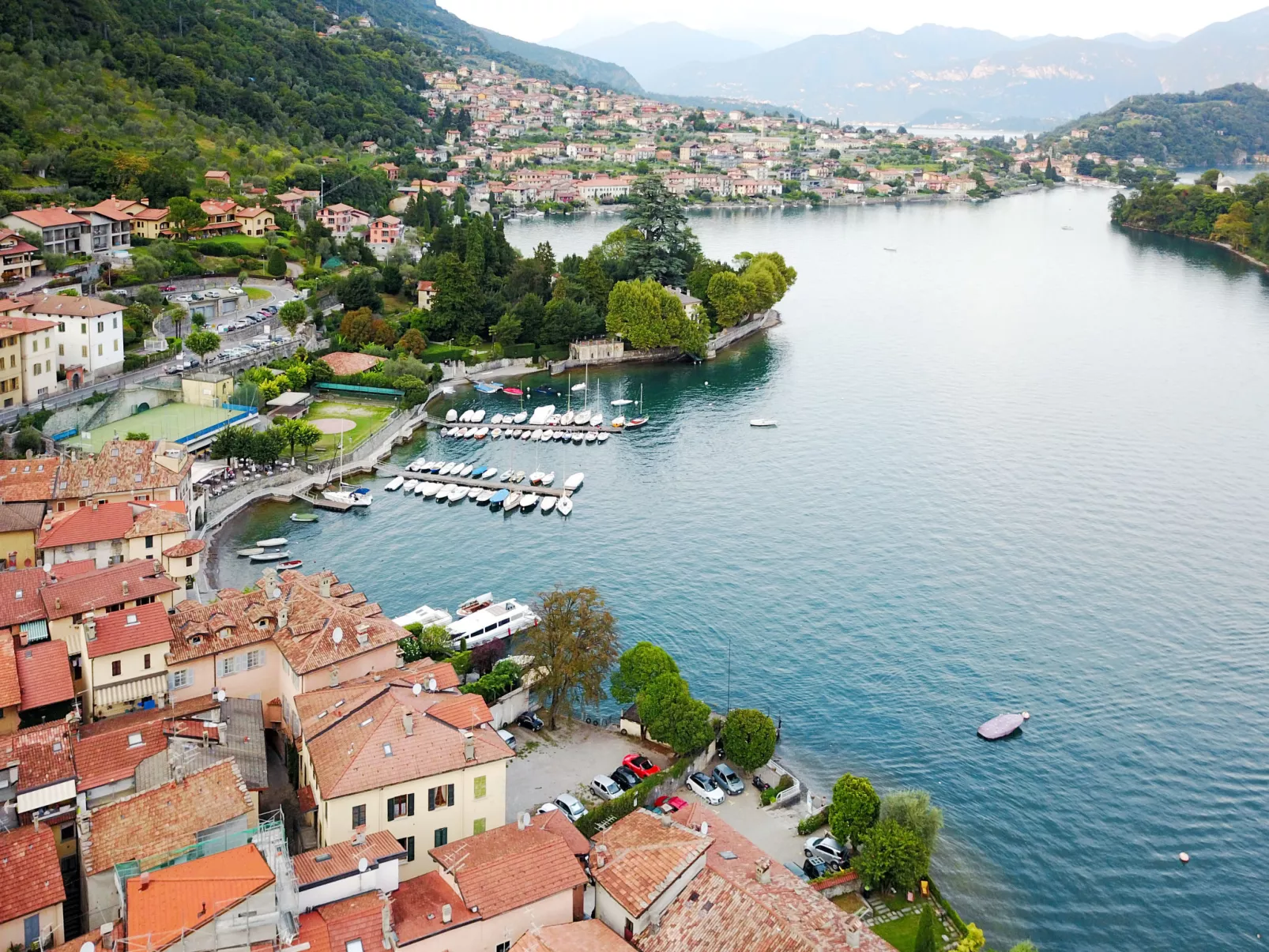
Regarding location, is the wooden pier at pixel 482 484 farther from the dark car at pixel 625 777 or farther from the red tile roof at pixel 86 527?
the dark car at pixel 625 777

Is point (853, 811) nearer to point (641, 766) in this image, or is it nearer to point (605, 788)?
point (641, 766)

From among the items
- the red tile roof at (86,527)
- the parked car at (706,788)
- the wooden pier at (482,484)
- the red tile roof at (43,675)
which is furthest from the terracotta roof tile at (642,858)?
the wooden pier at (482,484)

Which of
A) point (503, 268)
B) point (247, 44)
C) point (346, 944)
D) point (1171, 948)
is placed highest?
point (247, 44)

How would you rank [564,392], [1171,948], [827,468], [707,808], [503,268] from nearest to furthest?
[1171,948], [707,808], [827,468], [564,392], [503,268]

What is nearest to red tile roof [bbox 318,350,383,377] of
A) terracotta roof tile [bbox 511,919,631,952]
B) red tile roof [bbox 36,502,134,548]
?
red tile roof [bbox 36,502,134,548]

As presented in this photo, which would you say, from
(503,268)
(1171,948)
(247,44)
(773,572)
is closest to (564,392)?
(503,268)

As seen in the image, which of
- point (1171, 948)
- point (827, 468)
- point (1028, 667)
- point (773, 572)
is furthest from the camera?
point (827, 468)

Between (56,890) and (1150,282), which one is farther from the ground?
(1150,282)

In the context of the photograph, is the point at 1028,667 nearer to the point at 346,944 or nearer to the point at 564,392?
the point at 346,944
